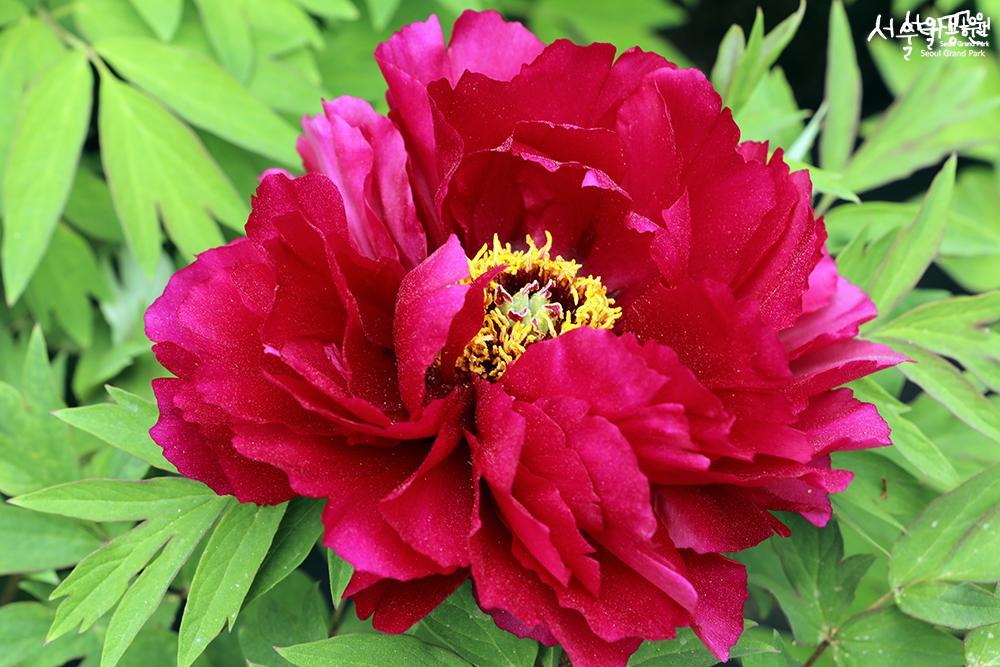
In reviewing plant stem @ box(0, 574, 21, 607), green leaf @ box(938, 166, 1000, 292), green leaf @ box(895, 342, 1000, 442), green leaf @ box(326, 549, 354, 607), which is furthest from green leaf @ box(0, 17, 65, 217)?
green leaf @ box(938, 166, 1000, 292)

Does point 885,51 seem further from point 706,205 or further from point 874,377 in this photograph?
point 706,205

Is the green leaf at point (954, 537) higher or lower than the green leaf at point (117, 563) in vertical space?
higher

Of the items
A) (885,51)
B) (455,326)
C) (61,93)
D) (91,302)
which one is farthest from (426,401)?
(885,51)

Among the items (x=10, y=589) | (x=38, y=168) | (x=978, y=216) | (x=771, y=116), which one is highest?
(x=771, y=116)

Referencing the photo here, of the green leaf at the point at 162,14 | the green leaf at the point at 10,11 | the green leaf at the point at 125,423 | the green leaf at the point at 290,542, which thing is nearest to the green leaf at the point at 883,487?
the green leaf at the point at 290,542

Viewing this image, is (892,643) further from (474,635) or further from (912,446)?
(474,635)

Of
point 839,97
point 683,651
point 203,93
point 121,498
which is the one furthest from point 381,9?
point 683,651

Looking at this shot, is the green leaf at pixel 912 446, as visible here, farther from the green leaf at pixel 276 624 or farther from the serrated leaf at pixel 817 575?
the green leaf at pixel 276 624
